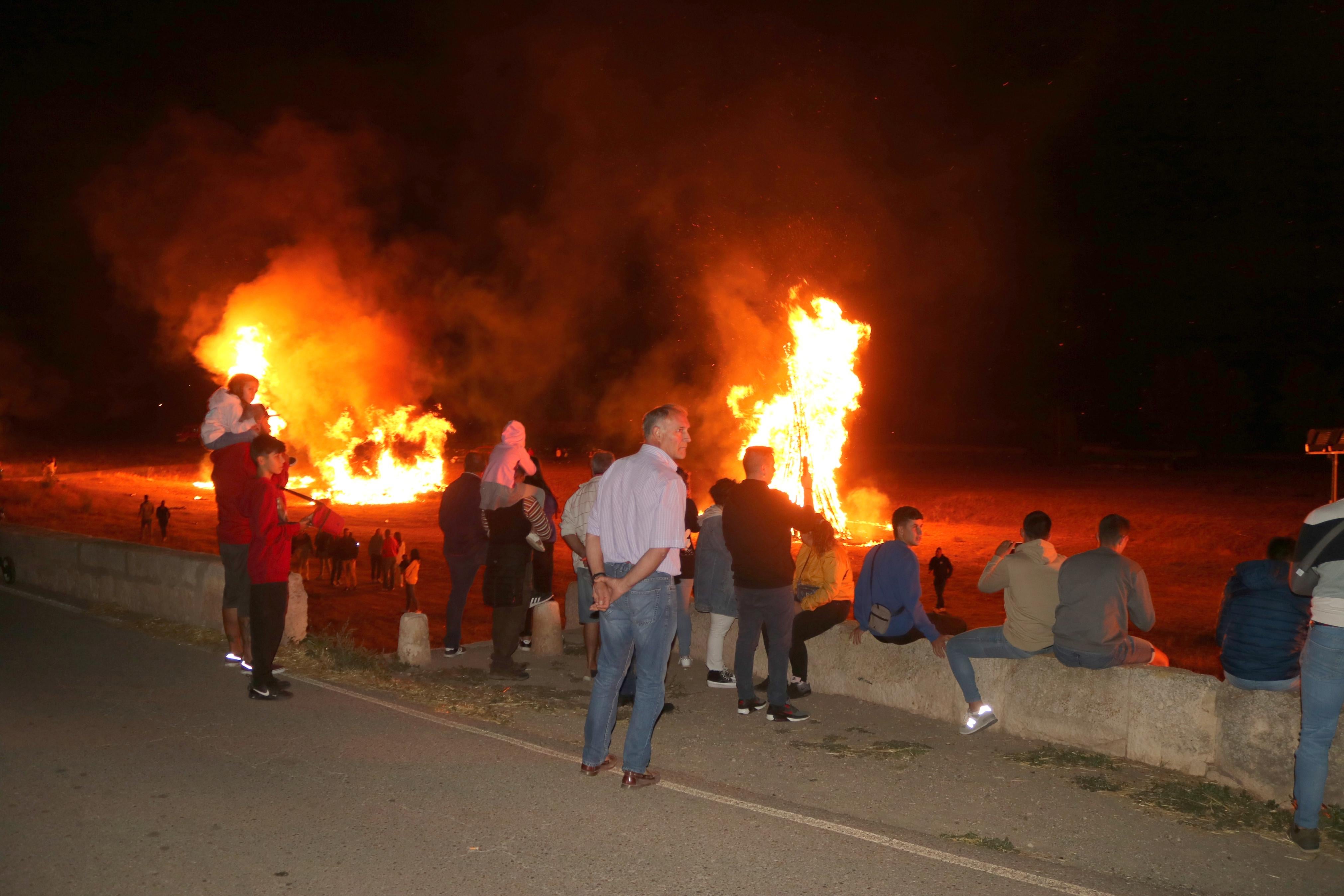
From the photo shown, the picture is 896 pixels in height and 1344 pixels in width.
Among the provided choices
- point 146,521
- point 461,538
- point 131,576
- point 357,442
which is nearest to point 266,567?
point 461,538

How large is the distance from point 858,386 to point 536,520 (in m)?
15.7

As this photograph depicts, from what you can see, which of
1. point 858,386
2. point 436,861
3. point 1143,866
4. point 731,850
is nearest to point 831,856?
point 731,850

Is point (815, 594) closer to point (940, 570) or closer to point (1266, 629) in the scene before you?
point (1266, 629)

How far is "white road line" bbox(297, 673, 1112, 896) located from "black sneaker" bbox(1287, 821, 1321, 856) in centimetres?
109

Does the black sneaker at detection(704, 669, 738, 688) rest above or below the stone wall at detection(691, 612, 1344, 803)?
below

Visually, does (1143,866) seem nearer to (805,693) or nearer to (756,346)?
(805,693)

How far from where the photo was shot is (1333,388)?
4550cm

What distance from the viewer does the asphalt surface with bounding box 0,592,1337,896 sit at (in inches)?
156

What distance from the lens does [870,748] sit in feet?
19.1

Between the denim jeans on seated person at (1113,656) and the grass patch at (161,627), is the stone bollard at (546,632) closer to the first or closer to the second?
the grass patch at (161,627)

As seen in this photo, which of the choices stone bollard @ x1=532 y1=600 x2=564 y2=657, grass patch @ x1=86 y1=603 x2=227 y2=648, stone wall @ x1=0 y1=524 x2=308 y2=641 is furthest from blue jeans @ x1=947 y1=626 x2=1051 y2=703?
grass patch @ x1=86 y1=603 x2=227 y2=648

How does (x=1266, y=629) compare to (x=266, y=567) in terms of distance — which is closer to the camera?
(x=1266, y=629)

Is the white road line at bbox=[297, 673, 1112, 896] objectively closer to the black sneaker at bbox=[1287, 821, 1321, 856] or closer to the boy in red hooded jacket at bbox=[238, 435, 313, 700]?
the boy in red hooded jacket at bbox=[238, 435, 313, 700]

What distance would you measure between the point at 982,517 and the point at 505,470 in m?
23.3
